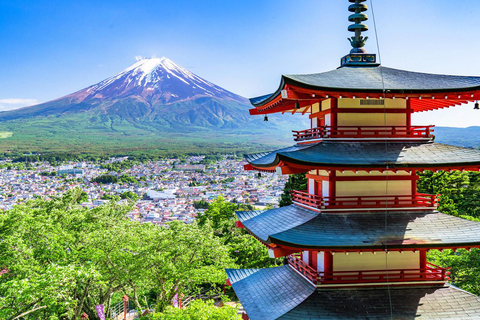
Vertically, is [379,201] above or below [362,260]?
above

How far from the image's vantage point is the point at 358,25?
11.5 m

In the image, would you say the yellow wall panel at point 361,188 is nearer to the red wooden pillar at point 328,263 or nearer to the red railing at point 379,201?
the red railing at point 379,201

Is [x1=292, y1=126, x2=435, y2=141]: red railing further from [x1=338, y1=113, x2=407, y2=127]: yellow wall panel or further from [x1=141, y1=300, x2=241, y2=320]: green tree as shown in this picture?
[x1=141, y1=300, x2=241, y2=320]: green tree

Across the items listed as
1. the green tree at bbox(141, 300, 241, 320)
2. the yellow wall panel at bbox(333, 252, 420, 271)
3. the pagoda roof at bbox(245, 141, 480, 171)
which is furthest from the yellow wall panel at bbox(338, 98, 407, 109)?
the green tree at bbox(141, 300, 241, 320)

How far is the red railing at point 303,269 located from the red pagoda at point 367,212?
0.14 ft

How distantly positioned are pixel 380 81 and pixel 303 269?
514 centimetres

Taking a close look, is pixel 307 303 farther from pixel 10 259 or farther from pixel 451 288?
pixel 10 259

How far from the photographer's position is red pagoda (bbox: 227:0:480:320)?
8961mm

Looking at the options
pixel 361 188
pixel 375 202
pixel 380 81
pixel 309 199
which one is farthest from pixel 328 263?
pixel 380 81

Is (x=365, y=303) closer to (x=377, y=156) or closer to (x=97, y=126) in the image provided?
(x=377, y=156)

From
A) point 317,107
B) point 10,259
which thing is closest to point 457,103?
point 317,107

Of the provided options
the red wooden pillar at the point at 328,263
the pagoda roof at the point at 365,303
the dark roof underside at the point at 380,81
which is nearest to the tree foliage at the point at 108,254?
the pagoda roof at the point at 365,303

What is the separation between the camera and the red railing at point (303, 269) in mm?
9867

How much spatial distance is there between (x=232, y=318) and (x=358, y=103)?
783 cm
